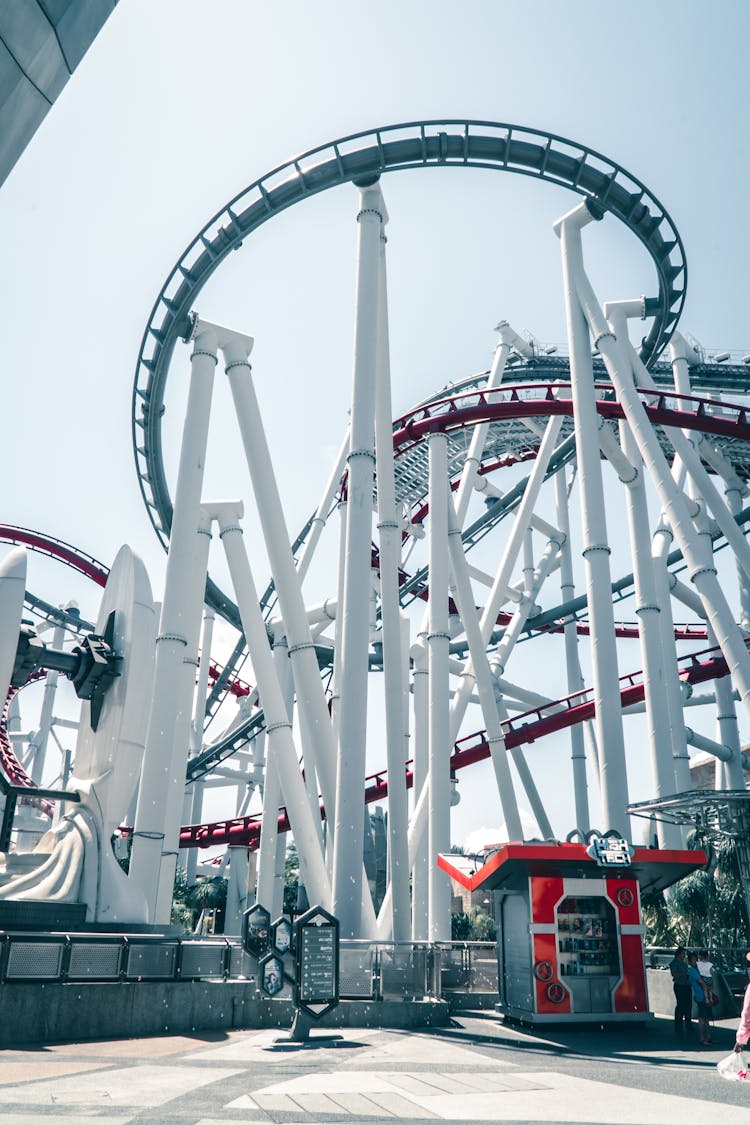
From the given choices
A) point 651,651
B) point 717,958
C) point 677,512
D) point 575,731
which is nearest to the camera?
point 717,958

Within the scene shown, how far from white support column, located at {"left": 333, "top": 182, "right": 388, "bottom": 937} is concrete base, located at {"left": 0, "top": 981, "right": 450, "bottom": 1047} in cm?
124

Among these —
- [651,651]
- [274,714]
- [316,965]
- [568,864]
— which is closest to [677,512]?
[651,651]

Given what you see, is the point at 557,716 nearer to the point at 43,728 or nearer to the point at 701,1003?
the point at 701,1003

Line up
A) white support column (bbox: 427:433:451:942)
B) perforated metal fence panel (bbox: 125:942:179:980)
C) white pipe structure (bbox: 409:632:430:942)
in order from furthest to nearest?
white pipe structure (bbox: 409:632:430:942)
white support column (bbox: 427:433:451:942)
perforated metal fence panel (bbox: 125:942:179:980)

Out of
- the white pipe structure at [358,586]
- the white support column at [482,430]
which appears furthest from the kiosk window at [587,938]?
the white support column at [482,430]

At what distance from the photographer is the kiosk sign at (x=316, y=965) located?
830 cm

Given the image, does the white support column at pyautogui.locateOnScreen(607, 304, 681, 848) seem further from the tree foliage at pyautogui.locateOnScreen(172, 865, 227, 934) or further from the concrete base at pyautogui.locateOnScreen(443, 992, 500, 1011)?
the tree foliage at pyautogui.locateOnScreen(172, 865, 227, 934)

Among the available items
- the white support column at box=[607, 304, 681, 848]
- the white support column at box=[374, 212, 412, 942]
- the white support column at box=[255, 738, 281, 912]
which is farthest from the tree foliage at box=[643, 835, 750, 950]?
the white support column at box=[255, 738, 281, 912]

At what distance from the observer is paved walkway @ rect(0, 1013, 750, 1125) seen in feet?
16.0

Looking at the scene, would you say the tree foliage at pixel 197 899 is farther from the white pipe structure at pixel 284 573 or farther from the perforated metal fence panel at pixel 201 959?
the perforated metal fence panel at pixel 201 959

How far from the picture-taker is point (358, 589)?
12.5 m

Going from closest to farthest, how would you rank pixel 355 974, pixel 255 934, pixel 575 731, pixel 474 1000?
pixel 255 934 → pixel 355 974 → pixel 474 1000 → pixel 575 731

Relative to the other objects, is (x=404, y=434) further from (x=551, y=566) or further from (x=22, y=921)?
(x=22, y=921)

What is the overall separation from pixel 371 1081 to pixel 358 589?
23.5 feet
